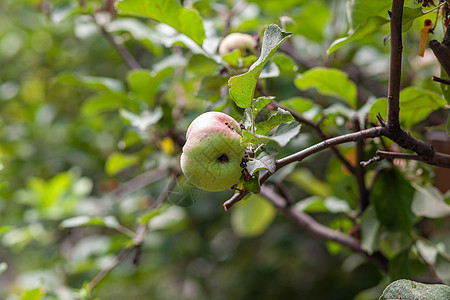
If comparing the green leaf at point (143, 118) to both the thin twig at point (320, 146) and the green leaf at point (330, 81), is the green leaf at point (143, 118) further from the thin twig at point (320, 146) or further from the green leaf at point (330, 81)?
the thin twig at point (320, 146)

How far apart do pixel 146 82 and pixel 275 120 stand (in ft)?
1.94

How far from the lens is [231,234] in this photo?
2.22m

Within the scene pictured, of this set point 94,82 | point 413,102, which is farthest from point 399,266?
point 94,82

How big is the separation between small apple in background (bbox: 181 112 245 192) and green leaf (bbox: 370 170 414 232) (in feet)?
1.34

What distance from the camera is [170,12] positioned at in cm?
78

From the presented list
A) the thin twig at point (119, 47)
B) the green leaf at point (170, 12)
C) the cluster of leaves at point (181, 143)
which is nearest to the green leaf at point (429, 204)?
the cluster of leaves at point (181, 143)

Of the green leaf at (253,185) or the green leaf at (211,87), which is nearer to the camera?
the green leaf at (253,185)

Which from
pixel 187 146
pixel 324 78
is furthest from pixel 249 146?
pixel 324 78

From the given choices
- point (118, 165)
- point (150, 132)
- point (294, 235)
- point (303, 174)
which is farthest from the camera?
point (294, 235)

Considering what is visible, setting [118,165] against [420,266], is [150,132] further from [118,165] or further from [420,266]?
[420,266]

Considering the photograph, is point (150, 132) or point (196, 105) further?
→ point (196, 105)

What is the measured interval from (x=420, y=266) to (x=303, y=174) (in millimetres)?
693

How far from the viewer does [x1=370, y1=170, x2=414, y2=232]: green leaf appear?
828mm

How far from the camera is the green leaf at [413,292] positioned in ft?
1.74
